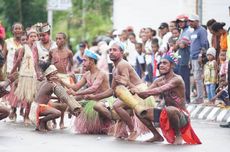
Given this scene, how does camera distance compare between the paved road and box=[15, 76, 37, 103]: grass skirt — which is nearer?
the paved road

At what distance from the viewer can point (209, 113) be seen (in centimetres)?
1866

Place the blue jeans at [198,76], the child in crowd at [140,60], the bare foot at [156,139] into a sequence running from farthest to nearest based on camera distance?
1. the child in crowd at [140,60]
2. the blue jeans at [198,76]
3. the bare foot at [156,139]

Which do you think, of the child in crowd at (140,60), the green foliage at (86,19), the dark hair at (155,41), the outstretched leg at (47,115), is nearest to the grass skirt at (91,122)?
the outstretched leg at (47,115)

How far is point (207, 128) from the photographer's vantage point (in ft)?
53.3

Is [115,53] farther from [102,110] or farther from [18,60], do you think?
[18,60]

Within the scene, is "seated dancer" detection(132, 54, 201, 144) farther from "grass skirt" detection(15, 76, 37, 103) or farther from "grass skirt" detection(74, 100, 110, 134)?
"grass skirt" detection(15, 76, 37, 103)

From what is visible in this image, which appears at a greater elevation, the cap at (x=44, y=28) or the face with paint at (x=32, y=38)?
the cap at (x=44, y=28)

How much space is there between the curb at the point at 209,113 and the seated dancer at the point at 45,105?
394cm

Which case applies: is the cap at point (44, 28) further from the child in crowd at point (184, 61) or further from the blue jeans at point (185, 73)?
the blue jeans at point (185, 73)

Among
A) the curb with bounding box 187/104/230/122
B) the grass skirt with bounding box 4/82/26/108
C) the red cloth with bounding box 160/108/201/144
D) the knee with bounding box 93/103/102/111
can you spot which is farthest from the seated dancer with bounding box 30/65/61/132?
the curb with bounding box 187/104/230/122

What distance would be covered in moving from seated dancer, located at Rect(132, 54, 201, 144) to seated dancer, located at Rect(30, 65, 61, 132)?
212 cm

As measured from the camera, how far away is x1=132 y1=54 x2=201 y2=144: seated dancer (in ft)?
43.4

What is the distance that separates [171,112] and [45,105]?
2.81m

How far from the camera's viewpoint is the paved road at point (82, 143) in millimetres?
12555
